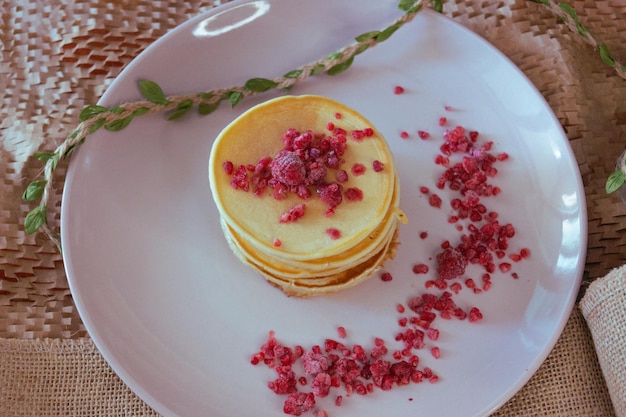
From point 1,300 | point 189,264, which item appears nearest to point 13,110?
point 1,300

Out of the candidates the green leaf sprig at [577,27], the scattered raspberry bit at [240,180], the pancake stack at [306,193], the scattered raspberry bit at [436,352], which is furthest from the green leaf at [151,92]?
the green leaf sprig at [577,27]

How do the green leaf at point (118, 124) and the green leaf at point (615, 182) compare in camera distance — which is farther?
the green leaf at point (118, 124)

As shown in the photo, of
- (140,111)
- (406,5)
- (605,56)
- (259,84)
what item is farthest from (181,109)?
(605,56)

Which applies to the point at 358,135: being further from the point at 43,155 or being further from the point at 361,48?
the point at 43,155

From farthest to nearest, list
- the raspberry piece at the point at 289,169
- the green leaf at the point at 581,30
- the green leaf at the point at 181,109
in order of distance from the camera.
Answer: the green leaf at the point at 581,30 → the green leaf at the point at 181,109 → the raspberry piece at the point at 289,169

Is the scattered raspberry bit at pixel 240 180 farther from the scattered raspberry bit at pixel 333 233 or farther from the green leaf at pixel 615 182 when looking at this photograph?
the green leaf at pixel 615 182

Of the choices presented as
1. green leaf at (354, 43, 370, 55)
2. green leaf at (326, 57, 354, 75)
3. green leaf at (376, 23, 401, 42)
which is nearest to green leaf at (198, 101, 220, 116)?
green leaf at (326, 57, 354, 75)

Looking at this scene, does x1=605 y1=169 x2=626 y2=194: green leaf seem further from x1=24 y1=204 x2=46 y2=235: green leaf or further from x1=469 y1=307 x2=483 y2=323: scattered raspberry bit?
x1=24 y1=204 x2=46 y2=235: green leaf
